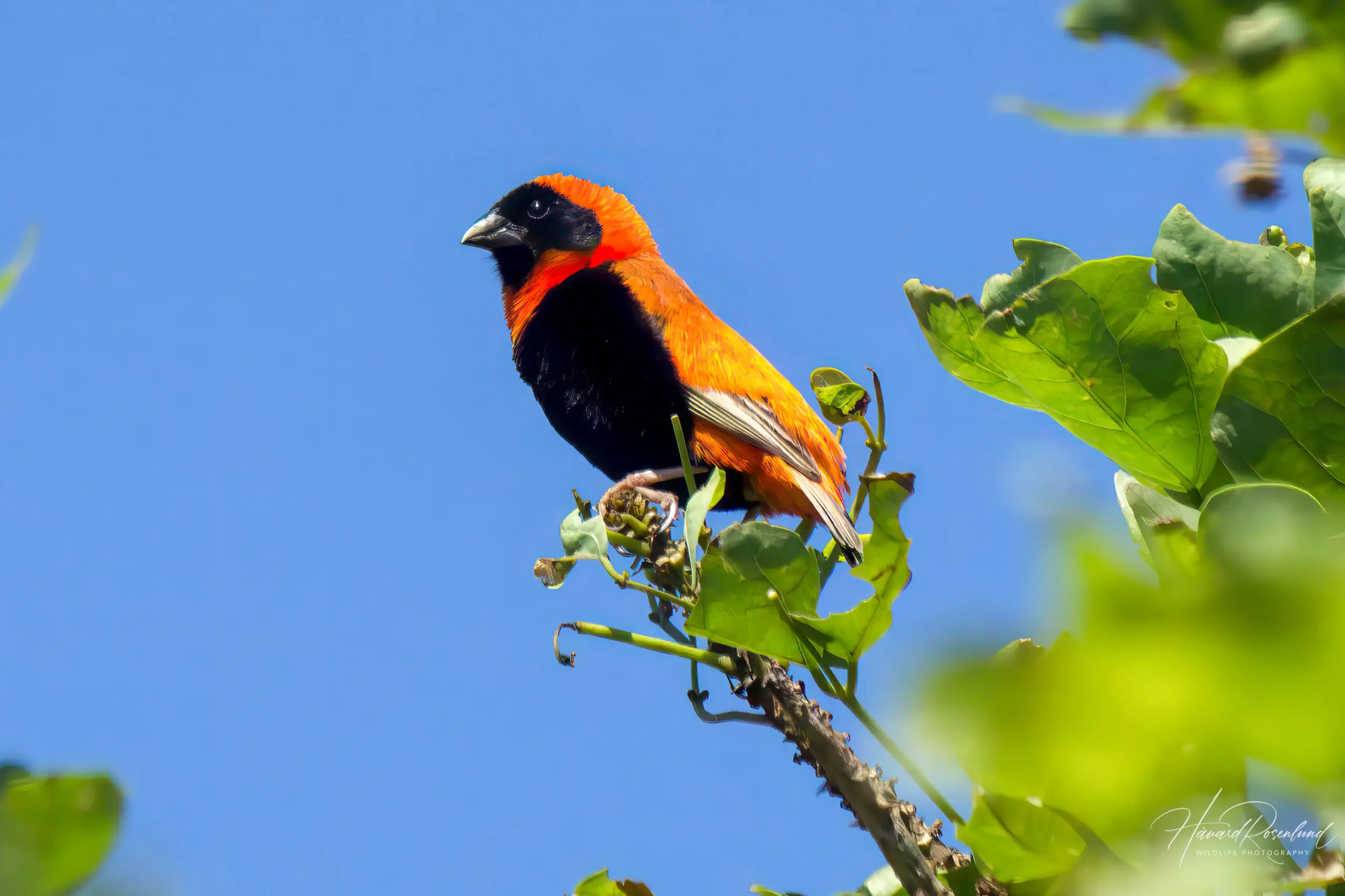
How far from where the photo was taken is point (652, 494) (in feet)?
9.00

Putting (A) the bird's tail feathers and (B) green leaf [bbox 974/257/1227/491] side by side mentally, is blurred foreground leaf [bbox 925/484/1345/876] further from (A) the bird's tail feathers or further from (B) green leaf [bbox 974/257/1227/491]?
(A) the bird's tail feathers

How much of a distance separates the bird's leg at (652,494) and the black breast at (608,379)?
0.37 meters

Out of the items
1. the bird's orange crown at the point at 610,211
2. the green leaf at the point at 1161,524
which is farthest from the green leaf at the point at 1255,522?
the bird's orange crown at the point at 610,211

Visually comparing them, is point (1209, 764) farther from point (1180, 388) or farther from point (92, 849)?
point (1180, 388)

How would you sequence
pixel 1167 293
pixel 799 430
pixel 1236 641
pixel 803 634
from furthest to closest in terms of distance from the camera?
pixel 799 430 < pixel 803 634 < pixel 1167 293 < pixel 1236 641

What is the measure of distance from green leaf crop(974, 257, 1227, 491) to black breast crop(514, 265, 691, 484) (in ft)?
9.25

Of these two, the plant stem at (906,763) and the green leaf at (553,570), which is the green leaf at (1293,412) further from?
the green leaf at (553,570)

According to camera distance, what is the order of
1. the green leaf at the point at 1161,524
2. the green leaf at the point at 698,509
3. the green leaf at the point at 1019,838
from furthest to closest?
the green leaf at the point at 698,509, the green leaf at the point at 1161,524, the green leaf at the point at 1019,838

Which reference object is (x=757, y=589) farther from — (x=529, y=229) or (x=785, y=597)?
(x=529, y=229)

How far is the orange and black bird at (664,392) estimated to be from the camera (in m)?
4.05

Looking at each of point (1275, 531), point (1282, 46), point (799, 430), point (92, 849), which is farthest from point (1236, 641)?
point (799, 430)

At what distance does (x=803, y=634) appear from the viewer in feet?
4.53

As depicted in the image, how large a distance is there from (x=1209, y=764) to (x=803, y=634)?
848 millimetres

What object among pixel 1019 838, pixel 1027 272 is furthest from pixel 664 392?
pixel 1019 838
